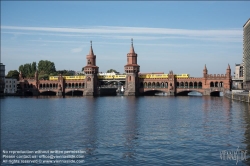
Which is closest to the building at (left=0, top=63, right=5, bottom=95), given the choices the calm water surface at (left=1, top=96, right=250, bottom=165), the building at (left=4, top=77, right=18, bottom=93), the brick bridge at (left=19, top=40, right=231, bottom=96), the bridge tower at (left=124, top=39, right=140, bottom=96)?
the building at (left=4, top=77, right=18, bottom=93)

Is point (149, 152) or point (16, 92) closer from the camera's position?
point (149, 152)

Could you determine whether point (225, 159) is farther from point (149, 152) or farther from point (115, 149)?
point (115, 149)

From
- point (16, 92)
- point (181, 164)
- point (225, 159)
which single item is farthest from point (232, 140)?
point (16, 92)

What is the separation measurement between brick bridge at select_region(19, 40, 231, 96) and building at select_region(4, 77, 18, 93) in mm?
3202

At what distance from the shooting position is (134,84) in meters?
147

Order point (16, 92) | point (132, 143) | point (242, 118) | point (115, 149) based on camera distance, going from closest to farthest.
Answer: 1. point (115, 149)
2. point (132, 143)
3. point (242, 118)
4. point (16, 92)

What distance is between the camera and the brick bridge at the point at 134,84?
141 m

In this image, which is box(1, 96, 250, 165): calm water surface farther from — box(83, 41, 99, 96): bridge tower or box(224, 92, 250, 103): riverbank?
box(83, 41, 99, 96): bridge tower

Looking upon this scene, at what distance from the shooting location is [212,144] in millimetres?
36500

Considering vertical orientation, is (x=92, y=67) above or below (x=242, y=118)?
above

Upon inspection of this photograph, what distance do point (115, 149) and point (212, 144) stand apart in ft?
31.8

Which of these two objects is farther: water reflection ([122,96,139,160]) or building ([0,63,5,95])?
building ([0,63,5,95])

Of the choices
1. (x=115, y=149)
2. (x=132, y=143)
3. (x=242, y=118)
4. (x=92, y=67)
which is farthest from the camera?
(x=92, y=67)

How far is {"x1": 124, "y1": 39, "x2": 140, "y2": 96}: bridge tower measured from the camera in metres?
146
